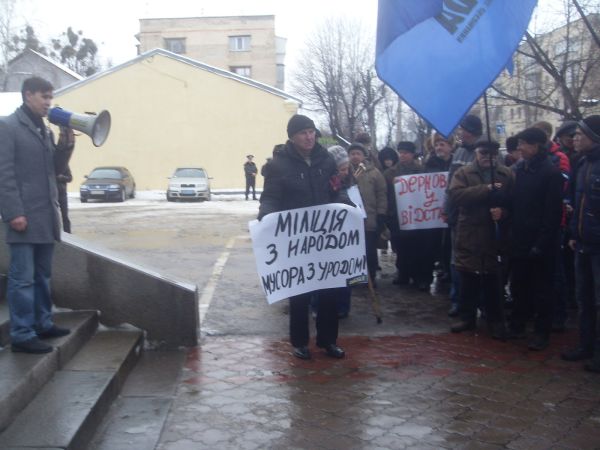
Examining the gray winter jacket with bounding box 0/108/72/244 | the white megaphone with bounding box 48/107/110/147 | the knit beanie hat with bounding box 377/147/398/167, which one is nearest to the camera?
the gray winter jacket with bounding box 0/108/72/244

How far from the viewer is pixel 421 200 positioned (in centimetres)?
852

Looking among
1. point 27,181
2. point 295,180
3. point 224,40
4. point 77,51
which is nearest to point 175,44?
point 224,40

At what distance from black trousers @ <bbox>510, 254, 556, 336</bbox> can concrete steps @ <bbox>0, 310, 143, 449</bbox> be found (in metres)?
3.44

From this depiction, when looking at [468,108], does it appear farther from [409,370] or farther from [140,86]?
[140,86]

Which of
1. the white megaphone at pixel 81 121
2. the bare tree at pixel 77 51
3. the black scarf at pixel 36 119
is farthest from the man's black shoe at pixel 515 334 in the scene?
the bare tree at pixel 77 51

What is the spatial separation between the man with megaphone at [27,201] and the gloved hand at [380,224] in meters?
4.27

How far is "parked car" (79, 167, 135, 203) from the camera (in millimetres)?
29344

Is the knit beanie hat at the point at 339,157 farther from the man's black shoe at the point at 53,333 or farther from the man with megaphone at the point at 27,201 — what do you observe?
the man's black shoe at the point at 53,333

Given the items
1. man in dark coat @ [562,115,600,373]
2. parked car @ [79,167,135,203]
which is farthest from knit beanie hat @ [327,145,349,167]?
parked car @ [79,167,135,203]

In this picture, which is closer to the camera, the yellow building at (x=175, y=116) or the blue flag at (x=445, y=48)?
the blue flag at (x=445, y=48)

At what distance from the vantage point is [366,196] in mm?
8406

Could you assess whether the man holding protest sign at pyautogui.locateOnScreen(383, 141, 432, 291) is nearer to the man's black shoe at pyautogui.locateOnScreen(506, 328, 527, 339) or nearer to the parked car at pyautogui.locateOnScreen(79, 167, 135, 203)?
the man's black shoe at pyautogui.locateOnScreen(506, 328, 527, 339)

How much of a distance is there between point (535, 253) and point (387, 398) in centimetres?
203

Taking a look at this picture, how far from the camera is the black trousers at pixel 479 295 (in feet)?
21.5
